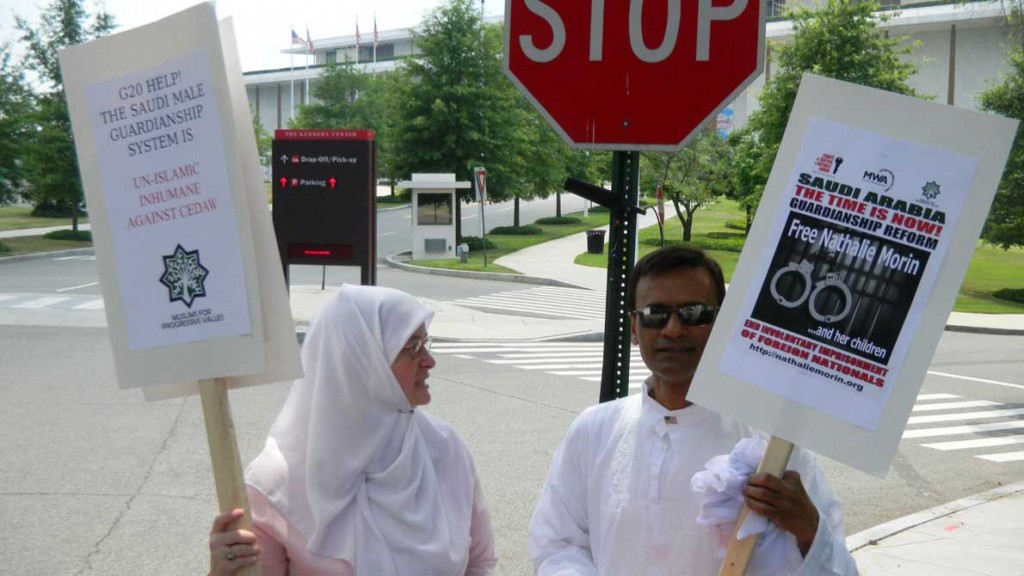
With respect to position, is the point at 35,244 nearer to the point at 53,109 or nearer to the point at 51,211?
the point at 53,109

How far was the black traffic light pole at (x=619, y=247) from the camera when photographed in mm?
3629

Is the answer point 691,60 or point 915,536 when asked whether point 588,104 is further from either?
point 915,536

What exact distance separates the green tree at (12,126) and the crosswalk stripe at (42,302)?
16.1m

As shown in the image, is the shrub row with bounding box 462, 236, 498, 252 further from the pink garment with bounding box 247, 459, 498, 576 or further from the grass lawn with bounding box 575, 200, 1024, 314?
the pink garment with bounding box 247, 459, 498, 576

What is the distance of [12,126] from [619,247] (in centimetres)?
3917

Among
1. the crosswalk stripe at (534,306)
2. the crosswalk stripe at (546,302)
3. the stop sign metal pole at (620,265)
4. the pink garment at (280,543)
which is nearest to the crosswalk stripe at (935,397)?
the crosswalk stripe at (546,302)

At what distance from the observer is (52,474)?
949 centimetres

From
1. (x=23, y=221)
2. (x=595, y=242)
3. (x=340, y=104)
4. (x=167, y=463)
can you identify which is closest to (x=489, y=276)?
(x=595, y=242)

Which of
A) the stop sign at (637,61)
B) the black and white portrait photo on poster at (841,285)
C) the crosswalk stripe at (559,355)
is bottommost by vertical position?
the crosswalk stripe at (559,355)

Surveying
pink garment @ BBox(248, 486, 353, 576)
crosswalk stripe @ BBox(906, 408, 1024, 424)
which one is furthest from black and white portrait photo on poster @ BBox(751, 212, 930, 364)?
crosswalk stripe @ BBox(906, 408, 1024, 424)

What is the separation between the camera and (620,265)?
362 cm

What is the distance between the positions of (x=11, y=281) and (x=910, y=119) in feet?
97.4

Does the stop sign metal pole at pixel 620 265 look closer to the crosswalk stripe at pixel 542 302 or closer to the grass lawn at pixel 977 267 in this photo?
the grass lawn at pixel 977 267

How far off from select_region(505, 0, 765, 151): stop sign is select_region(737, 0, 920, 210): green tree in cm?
3580
